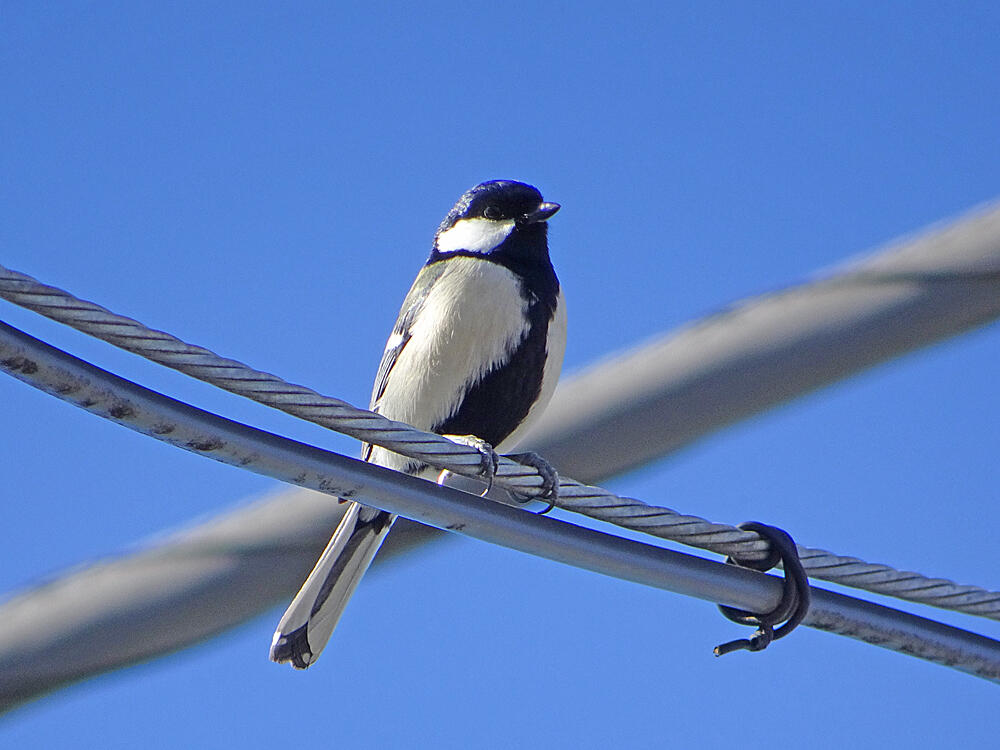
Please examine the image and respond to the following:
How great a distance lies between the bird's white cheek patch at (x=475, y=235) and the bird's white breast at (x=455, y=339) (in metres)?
0.15

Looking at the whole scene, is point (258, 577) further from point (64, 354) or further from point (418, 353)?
point (64, 354)

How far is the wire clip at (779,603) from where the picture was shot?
76.4 inches

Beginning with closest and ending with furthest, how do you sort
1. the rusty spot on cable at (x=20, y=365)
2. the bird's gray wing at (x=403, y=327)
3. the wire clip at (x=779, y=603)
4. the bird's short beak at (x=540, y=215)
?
1. the rusty spot on cable at (x=20, y=365)
2. the wire clip at (x=779, y=603)
3. the bird's gray wing at (x=403, y=327)
4. the bird's short beak at (x=540, y=215)

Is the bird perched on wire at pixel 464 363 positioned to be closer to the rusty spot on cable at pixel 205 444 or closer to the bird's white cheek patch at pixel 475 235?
the bird's white cheek patch at pixel 475 235

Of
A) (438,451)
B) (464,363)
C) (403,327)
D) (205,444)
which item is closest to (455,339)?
(464,363)

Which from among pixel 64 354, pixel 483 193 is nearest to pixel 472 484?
pixel 483 193

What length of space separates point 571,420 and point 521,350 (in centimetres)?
36

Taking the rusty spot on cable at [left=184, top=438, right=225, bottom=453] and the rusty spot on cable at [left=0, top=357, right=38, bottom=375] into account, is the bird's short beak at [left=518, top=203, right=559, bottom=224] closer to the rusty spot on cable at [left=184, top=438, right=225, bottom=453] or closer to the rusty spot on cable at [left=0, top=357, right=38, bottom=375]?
the rusty spot on cable at [left=184, top=438, right=225, bottom=453]

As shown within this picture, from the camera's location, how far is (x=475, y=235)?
338cm

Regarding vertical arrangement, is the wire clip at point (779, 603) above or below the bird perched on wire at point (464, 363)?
below

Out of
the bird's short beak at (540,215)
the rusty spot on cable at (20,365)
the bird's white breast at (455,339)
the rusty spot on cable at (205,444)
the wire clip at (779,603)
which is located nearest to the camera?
the rusty spot on cable at (20,365)

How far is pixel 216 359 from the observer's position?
5.20 ft

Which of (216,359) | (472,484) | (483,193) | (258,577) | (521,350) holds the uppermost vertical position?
(483,193)

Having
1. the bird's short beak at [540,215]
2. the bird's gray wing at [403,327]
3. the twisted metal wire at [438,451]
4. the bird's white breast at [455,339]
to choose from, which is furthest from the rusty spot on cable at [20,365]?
the bird's short beak at [540,215]
